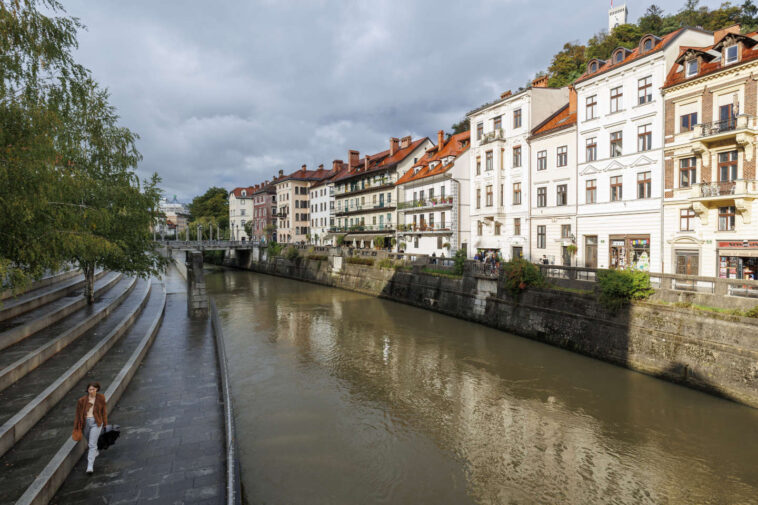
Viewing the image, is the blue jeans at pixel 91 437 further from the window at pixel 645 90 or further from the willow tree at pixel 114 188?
the window at pixel 645 90

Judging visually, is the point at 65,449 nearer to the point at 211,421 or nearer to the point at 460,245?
the point at 211,421

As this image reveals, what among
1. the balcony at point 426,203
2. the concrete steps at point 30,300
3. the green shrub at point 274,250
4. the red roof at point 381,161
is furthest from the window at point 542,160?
the green shrub at point 274,250

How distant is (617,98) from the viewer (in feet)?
88.3

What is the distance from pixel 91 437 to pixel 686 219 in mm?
28088

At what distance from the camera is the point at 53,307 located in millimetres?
17609

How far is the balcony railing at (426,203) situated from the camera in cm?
4086

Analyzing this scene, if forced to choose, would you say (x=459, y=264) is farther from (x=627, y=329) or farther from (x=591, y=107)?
(x=591, y=107)

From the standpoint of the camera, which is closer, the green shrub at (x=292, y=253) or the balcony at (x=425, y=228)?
the balcony at (x=425, y=228)

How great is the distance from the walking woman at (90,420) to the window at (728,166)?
2779 cm

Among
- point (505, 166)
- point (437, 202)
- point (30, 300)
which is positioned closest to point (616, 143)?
point (505, 166)

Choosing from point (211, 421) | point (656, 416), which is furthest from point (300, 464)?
point (656, 416)

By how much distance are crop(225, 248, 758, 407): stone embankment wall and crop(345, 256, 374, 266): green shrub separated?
7762mm

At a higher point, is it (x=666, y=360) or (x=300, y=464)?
(x=666, y=360)

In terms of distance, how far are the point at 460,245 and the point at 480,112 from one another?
41.2 ft
